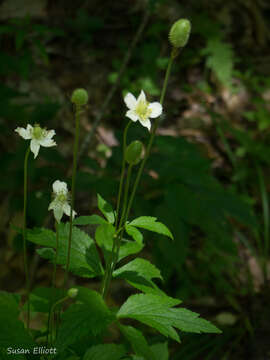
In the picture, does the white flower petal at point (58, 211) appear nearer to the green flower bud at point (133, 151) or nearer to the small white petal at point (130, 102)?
the green flower bud at point (133, 151)

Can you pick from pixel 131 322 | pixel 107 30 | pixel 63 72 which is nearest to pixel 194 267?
pixel 131 322

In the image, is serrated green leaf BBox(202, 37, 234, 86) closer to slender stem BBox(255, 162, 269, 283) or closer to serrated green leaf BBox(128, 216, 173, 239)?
slender stem BBox(255, 162, 269, 283)

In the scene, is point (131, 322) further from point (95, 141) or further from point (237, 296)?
point (95, 141)

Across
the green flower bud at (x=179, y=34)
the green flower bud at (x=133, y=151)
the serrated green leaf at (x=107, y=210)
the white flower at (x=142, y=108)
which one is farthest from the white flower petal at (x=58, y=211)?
the green flower bud at (x=179, y=34)

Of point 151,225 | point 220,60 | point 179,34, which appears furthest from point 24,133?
point 220,60

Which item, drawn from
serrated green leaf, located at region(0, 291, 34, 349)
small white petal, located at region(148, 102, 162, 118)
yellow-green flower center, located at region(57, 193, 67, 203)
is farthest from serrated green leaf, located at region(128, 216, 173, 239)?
serrated green leaf, located at region(0, 291, 34, 349)

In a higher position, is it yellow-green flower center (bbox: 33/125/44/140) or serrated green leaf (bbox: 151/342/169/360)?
yellow-green flower center (bbox: 33/125/44/140)

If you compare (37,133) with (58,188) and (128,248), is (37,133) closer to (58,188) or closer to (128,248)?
(58,188)
